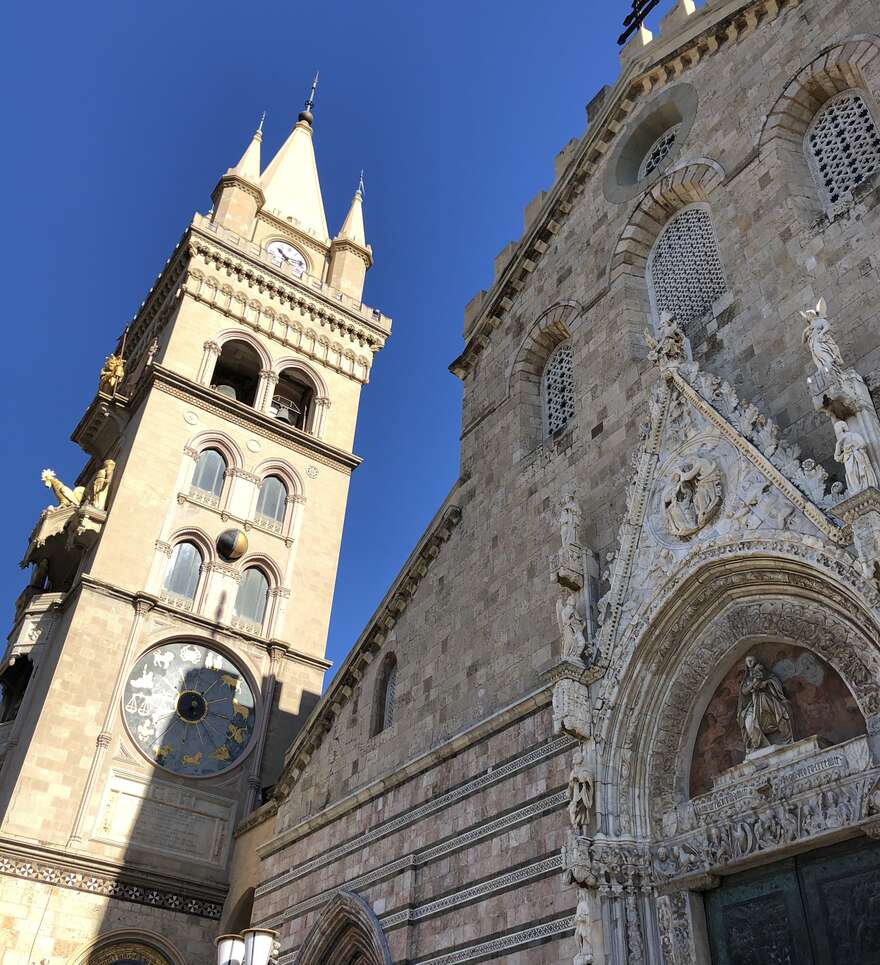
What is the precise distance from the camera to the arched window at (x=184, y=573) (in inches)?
957

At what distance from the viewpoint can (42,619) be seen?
930 inches

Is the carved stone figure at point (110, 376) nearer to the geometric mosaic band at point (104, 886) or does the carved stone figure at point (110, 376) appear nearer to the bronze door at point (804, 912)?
the geometric mosaic band at point (104, 886)

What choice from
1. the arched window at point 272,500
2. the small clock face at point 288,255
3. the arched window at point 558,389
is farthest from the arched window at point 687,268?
the small clock face at point 288,255

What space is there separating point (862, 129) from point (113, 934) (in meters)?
19.7

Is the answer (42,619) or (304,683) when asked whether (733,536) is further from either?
(42,619)

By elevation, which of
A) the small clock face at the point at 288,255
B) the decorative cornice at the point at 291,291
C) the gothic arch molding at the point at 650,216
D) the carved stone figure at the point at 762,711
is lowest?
the carved stone figure at the point at 762,711

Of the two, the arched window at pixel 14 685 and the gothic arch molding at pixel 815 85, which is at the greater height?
the gothic arch molding at pixel 815 85

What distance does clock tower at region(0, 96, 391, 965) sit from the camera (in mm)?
20109

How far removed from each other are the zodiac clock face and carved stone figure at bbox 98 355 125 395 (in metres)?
9.18

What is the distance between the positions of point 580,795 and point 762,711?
2.33 meters

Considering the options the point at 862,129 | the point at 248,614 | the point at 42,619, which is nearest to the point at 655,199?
the point at 862,129

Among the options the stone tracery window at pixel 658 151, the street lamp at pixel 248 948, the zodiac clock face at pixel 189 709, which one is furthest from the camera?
the zodiac clock face at pixel 189 709

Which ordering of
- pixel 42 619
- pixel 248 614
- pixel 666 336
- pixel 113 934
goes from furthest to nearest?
1. pixel 248 614
2. pixel 42 619
3. pixel 113 934
4. pixel 666 336

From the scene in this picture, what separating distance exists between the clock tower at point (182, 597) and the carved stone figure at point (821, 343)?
17.1 meters
